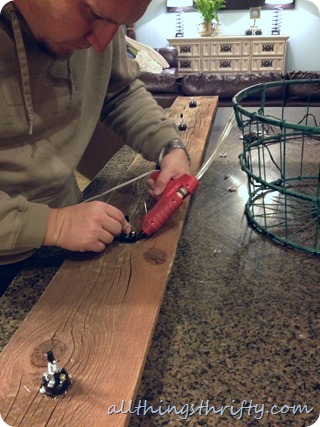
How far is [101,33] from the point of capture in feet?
1.78

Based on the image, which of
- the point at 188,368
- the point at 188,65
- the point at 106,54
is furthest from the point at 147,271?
the point at 188,65

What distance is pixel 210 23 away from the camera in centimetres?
506

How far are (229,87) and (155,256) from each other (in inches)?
80.8

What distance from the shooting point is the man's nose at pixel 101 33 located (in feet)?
1.73

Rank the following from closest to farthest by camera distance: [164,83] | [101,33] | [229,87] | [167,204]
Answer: [101,33], [167,204], [229,87], [164,83]

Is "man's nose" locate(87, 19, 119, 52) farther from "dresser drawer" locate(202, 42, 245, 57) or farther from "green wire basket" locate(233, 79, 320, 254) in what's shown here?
"dresser drawer" locate(202, 42, 245, 57)

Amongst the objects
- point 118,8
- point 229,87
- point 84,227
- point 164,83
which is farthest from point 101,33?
point 164,83

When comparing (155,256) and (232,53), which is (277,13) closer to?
(232,53)

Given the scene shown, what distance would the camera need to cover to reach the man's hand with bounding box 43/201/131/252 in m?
0.61

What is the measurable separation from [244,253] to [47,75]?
43 centimetres

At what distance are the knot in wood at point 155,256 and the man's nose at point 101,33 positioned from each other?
11.6 inches

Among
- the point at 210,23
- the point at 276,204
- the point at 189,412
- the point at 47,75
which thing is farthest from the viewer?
the point at 210,23

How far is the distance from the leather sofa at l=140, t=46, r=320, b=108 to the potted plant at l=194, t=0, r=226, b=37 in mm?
2270

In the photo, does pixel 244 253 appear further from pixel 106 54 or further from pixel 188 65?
pixel 188 65
